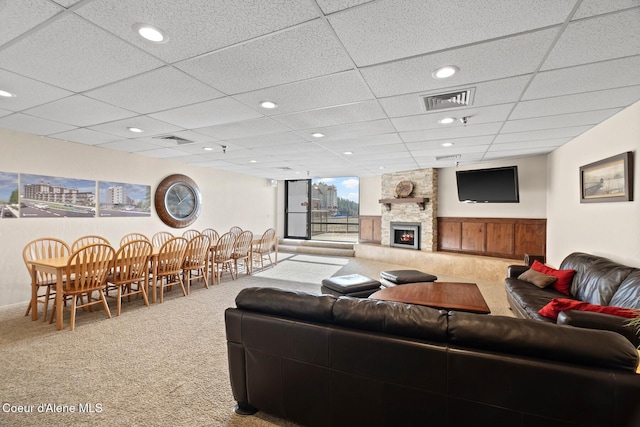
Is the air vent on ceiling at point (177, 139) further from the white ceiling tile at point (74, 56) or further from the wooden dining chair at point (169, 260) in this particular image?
the white ceiling tile at point (74, 56)

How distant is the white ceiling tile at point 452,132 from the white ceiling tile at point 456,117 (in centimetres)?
17

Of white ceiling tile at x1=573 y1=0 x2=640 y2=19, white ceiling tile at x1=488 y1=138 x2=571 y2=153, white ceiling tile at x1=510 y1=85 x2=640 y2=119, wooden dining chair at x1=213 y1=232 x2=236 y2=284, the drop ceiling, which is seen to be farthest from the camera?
wooden dining chair at x1=213 y1=232 x2=236 y2=284

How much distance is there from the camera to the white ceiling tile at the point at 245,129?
3.43 metres

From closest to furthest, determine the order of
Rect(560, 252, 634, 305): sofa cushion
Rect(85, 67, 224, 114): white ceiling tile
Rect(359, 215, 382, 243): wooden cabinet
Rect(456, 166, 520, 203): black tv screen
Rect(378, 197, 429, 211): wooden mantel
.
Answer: Rect(85, 67, 224, 114): white ceiling tile, Rect(560, 252, 634, 305): sofa cushion, Rect(456, 166, 520, 203): black tv screen, Rect(378, 197, 429, 211): wooden mantel, Rect(359, 215, 382, 243): wooden cabinet

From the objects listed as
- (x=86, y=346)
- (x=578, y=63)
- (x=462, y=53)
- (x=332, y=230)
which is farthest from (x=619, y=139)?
(x=332, y=230)

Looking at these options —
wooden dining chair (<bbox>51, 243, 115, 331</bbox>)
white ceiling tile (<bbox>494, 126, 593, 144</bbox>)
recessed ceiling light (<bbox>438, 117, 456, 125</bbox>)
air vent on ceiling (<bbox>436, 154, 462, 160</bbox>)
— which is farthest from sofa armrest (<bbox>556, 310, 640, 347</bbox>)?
wooden dining chair (<bbox>51, 243, 115, 331</bbox>)

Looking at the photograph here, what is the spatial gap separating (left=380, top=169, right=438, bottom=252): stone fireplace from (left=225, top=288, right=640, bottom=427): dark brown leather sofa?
19.3 ft

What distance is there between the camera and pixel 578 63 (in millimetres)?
2039

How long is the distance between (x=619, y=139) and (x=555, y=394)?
3.43m

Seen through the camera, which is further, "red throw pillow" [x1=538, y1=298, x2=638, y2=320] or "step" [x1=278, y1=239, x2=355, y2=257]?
"step" [x1=278, y1=239, x2=355, y2=257]

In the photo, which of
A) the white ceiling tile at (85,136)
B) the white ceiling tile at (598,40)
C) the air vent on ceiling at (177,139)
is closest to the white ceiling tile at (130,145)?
the white ceiling tile at (85,136)

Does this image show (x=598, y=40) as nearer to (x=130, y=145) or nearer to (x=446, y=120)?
(x=446, y=120)

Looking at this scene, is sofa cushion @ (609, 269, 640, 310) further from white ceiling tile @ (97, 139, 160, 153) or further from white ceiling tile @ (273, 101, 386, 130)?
white ceiling tile @ (97, 139, 160, 153)

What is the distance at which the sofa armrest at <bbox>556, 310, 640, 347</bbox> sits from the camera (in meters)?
1.79
